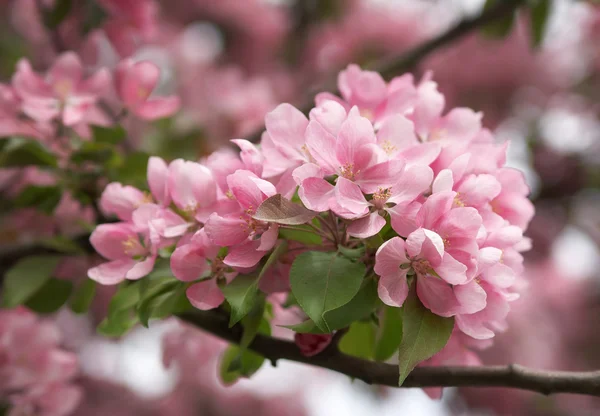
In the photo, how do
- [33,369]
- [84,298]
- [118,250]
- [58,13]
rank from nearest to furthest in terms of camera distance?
[118,250] → [84,298] → [33,369] → [58,13]

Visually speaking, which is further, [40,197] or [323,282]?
[40,197]

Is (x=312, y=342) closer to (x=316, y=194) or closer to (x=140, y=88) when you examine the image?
(x=316, y=194)

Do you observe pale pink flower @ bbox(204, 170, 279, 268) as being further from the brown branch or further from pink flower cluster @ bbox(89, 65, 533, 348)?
the brown branch

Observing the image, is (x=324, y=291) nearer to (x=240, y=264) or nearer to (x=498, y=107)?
(x=240, y=264)

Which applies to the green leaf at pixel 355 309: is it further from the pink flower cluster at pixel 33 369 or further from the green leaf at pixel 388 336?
the pink flower cluster at pixel 33 369

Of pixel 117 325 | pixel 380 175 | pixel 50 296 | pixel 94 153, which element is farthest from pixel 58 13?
pixel 380 175

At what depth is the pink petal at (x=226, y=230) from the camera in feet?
1.42

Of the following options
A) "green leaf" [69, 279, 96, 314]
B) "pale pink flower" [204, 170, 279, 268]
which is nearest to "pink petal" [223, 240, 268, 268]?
"pale pink flower" [204, 170, 279, 268]

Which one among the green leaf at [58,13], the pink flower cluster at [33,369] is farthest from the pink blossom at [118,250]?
the green leaf at [58,13]

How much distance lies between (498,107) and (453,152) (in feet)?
5.34

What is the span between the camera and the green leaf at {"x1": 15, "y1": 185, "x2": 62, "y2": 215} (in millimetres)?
715

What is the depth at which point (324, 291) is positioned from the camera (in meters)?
0.42

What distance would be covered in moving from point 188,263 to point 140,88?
1.04ft

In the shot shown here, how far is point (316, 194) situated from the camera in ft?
1.40
